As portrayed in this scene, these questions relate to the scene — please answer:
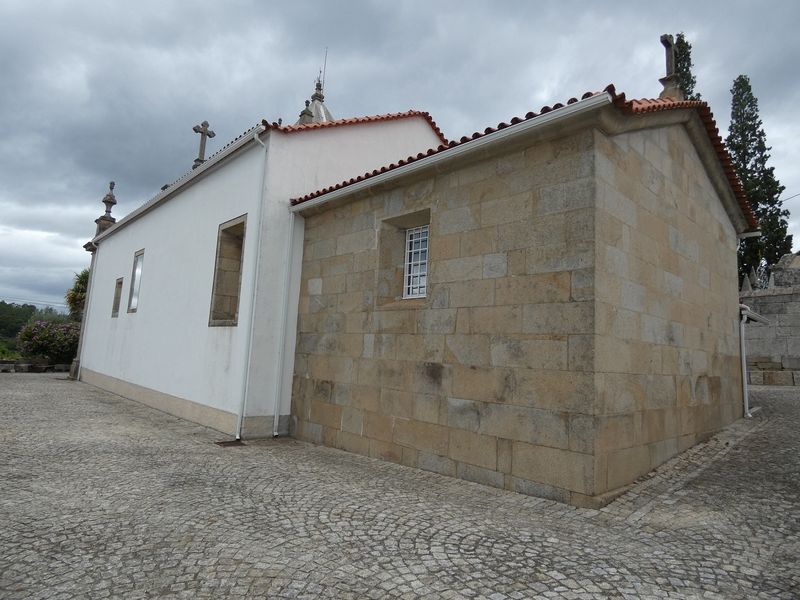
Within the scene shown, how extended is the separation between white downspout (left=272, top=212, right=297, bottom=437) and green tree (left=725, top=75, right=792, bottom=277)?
1897 centimetres

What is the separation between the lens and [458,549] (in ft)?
10.9

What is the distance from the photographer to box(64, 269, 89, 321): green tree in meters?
22.3

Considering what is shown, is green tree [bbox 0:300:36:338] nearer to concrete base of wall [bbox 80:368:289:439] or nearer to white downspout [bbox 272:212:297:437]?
concrete base of wall [bbox 80:368:289:439]

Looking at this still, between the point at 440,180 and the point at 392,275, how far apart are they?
143 centimetres

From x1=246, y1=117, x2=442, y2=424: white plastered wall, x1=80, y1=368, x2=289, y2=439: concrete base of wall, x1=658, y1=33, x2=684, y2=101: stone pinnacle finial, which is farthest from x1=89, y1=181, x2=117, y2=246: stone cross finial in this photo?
x1=658, y1=33, x2=684, y2=101: stone pinnacle finial

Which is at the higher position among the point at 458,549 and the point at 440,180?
the point at 440,180

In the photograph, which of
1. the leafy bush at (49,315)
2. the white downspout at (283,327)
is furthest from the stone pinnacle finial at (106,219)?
the white downspout at (283,327)

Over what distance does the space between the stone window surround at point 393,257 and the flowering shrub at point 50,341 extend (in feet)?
55.9

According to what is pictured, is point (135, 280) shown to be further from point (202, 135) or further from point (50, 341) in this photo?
point (50, 341)

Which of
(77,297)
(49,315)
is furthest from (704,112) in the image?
(49,315)

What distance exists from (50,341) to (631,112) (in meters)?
21.1

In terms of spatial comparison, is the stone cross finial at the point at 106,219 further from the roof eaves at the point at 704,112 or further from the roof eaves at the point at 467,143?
the roof eaves at the point at 704,112

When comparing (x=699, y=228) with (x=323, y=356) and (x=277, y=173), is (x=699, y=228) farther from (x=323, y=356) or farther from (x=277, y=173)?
(x=277, y=173)

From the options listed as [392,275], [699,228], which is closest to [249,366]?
[392,275]
